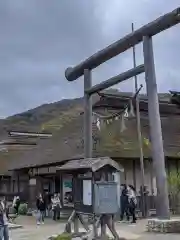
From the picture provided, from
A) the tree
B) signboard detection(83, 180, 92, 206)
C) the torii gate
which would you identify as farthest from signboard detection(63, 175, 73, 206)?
signboard detection(83, 180, 92, 206)

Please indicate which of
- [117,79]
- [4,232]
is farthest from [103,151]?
[4,232]

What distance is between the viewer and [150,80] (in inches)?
647

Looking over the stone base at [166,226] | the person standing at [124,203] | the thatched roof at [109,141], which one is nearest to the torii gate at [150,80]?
the stone base at [166,226]

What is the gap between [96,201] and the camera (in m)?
14.2

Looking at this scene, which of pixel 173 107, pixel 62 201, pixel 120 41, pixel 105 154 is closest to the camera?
pixel 120 41

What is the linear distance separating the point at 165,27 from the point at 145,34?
1.03m

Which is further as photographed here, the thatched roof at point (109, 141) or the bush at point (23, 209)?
the bush at point (23, 209)

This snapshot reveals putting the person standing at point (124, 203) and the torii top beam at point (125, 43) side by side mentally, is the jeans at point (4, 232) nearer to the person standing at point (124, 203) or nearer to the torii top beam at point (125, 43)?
the torii top beam at point (125, 43)

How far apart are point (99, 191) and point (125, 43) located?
683 cm

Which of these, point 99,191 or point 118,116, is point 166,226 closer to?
point 99,191

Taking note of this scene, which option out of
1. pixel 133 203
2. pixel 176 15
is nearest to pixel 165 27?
pixel 176 15

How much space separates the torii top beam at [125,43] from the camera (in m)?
16.1

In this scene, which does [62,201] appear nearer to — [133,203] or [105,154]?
[105,154]

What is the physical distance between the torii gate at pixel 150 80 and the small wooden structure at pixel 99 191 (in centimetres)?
195
